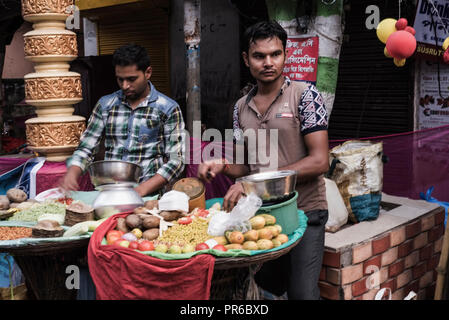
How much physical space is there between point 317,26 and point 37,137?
2.83m

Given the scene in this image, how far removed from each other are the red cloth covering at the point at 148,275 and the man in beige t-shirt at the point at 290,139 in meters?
0.51

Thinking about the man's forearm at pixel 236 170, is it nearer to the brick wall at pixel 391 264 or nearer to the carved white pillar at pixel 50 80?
the brick wall at pixel 391 264

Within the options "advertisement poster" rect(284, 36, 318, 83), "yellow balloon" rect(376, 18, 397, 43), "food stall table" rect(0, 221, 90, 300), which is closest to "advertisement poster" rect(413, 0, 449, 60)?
"yellow balloon" rect(376, 18, 397, 43)

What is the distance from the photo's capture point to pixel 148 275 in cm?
223

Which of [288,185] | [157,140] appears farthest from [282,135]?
[157,140]

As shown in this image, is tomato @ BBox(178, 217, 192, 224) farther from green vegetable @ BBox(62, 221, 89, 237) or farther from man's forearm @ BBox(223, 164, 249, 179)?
green vegetable @ BBox(62, 221, 89, 237)

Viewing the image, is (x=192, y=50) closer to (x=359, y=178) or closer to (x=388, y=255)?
(x=359, y=178)

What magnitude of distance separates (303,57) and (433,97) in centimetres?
221

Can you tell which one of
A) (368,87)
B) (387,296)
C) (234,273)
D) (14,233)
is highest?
(368,87)

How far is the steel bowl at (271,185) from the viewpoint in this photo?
2377 mm

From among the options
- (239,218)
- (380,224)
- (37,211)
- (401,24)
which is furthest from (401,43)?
(37,211)

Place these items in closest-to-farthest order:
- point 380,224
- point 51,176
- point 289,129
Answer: point 289,129, point 380,224, point 51,176

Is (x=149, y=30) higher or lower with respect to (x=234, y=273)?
higher
